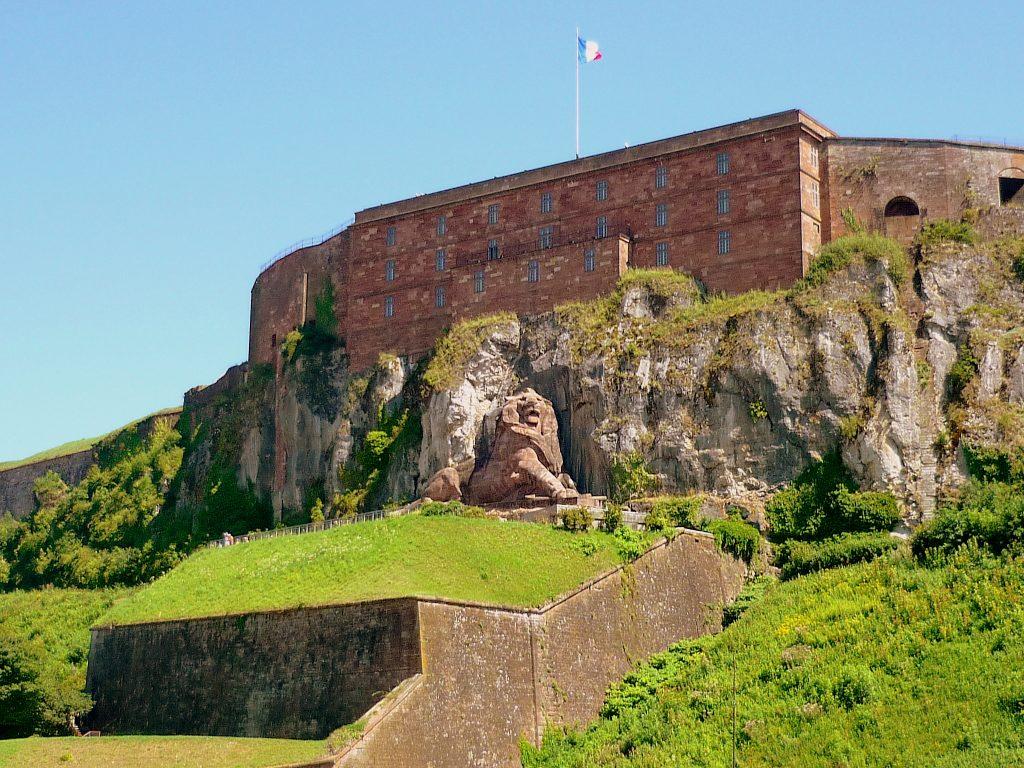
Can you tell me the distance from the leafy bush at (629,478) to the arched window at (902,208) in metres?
13.7

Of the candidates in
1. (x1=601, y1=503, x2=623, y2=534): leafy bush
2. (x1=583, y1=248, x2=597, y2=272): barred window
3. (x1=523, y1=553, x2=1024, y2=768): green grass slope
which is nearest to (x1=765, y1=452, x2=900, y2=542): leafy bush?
(x1=523, y1=553, x2=1024, y2=768): green grass slope

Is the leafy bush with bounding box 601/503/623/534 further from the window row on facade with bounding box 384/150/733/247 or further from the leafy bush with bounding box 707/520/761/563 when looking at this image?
the window row on facade with bounding box 384/150/733/247

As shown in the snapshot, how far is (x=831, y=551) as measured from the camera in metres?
50.0

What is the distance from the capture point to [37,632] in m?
65.9

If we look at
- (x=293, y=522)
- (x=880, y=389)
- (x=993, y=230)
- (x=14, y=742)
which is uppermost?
(x=993, y=230)

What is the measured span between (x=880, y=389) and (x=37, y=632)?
3637cm

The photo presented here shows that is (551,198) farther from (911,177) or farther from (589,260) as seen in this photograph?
(911,177)

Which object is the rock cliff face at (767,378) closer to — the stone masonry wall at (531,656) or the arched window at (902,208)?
the arched window at (902,208)

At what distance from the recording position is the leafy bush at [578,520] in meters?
50.8

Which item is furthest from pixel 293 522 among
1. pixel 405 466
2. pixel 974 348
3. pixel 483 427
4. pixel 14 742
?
pixel 974 348

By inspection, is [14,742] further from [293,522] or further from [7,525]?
[7,525]

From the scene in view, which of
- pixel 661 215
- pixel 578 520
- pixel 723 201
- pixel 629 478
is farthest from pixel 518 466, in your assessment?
pixel 723 201

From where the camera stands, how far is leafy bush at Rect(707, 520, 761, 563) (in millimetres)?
51469

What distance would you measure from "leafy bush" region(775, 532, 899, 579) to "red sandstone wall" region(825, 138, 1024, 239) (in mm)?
13431
